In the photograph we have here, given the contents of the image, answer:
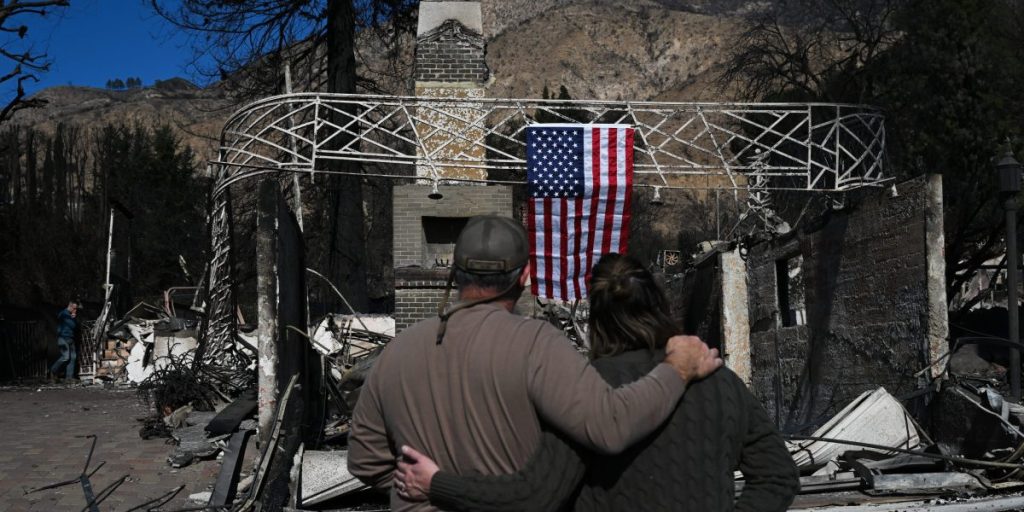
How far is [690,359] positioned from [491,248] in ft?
1.89

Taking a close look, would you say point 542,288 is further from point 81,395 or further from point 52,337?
point 52,337

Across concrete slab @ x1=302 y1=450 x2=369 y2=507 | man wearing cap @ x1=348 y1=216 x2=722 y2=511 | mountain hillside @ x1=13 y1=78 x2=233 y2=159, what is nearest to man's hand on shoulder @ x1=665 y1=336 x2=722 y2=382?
man wearing cap @ x1=348 y1=216 x2=722 y2=511

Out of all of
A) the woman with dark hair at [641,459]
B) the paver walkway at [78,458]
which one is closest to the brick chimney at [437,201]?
the paver walkway at [78,458]

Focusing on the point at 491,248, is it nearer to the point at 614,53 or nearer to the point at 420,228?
the point at 420,228

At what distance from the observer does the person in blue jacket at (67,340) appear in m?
19.5

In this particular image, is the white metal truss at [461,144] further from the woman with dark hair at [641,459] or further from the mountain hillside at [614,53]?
the mountain hillside at [614,53]

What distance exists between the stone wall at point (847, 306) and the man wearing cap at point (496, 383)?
6.54 m

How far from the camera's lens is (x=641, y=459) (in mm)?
2477

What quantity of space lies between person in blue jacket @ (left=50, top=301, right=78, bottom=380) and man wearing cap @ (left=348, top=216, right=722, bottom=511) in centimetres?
1891

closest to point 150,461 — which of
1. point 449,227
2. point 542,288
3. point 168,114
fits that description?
point 542,288

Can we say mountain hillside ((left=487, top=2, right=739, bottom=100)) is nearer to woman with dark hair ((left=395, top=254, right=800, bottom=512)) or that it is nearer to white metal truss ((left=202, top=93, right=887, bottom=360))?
white metal truss ((left=202, top=93, right=887, bottom=360))

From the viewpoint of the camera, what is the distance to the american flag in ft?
35.9

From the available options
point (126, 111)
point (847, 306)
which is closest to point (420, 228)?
point (847, 306)

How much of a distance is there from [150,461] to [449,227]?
5.64 metres
